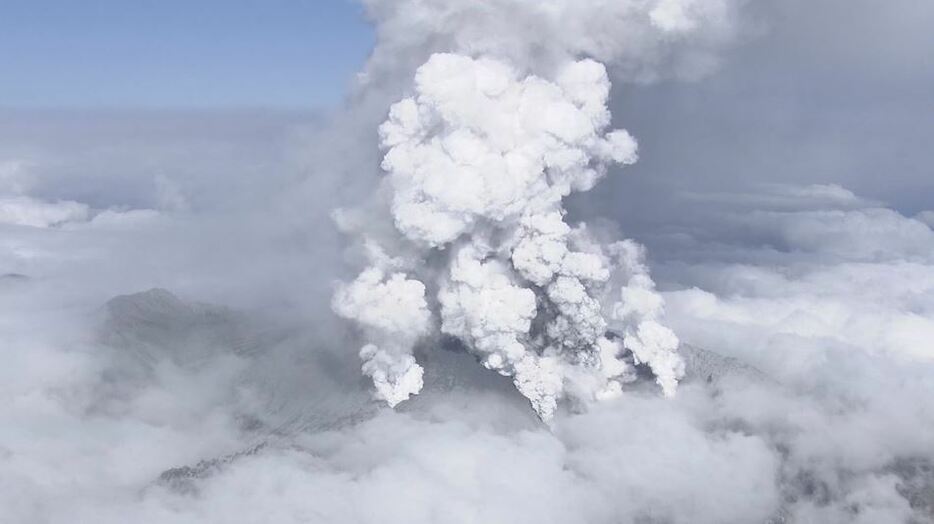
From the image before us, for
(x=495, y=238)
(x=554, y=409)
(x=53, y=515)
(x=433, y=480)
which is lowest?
(x=53, y=515)

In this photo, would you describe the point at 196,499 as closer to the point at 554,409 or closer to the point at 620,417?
the point at 554,409

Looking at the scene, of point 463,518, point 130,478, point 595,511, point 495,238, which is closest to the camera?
point 495,238

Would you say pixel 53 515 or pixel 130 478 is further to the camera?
pixel 130 478

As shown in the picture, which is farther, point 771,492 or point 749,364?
point 749,364

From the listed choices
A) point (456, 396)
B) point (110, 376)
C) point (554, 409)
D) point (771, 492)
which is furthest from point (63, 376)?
point (771, 492)

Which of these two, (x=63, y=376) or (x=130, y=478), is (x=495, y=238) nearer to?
(x=130, y=478)

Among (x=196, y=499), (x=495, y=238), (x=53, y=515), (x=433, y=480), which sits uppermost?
(x=495, y=238)

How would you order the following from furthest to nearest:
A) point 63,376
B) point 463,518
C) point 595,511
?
1. point 63,376
2. point 595,511
3. point 463,518

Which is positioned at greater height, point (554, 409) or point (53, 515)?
point (554, 409)

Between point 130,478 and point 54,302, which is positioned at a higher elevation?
point 54,302
